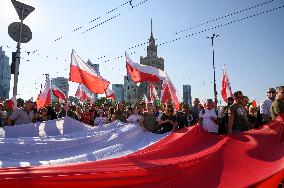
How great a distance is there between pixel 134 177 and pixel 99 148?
129 inches

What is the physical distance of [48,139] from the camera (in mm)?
7953

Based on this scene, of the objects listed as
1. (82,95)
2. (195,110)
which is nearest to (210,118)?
(195,110)

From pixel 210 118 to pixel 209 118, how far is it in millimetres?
28

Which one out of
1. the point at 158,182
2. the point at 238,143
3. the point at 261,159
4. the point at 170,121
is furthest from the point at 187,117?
the point at 158,182

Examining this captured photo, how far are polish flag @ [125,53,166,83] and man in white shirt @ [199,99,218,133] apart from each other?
3186 mm

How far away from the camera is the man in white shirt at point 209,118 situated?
9.65 m

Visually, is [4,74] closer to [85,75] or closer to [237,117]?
[85,75]

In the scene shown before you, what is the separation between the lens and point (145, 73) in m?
12.8

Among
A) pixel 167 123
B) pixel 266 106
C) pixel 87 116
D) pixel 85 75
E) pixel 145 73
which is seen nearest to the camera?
pixel 167 123

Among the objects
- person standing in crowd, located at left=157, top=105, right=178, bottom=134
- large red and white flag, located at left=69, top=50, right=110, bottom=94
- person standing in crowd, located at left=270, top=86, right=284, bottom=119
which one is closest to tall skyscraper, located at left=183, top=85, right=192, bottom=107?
large red and white flag, located at left=69, top=50, right=110, bottom=94

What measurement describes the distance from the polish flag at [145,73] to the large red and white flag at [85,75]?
1372 millimetres

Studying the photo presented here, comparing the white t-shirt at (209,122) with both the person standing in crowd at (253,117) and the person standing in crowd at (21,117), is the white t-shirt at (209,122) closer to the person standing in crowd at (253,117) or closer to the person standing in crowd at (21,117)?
the person standing in crowd at (253,117)

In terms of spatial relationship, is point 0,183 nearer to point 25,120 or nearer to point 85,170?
point 85,170

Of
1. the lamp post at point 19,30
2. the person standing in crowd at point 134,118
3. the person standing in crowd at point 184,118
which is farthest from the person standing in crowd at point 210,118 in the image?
the lamp post at point 19,30
